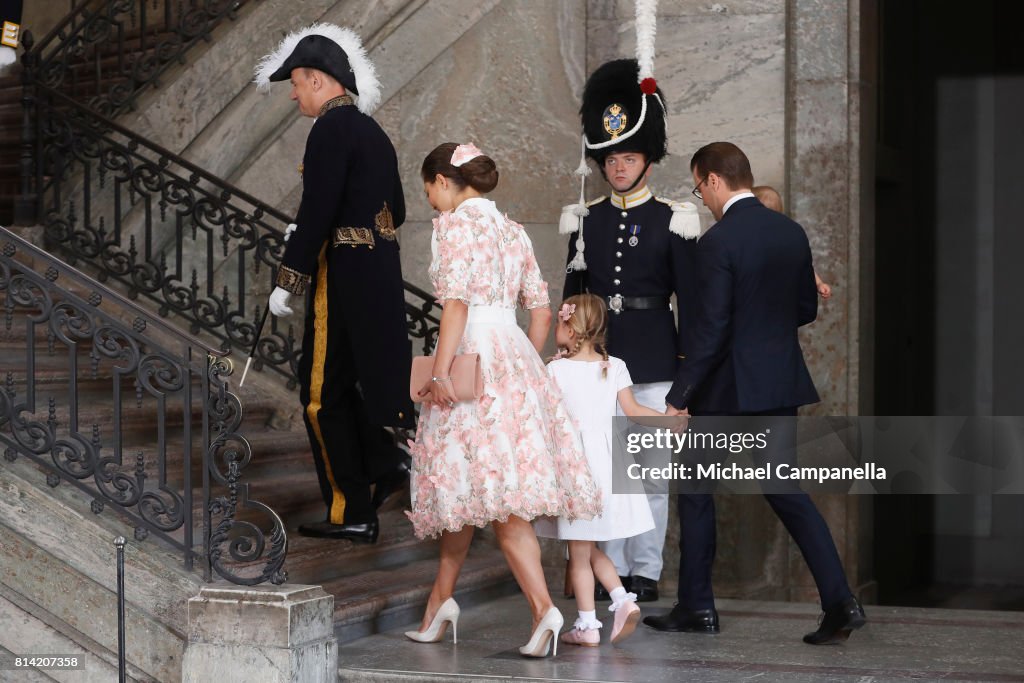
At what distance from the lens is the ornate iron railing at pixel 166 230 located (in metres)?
8.48

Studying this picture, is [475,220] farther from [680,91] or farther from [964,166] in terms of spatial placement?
[964,166]

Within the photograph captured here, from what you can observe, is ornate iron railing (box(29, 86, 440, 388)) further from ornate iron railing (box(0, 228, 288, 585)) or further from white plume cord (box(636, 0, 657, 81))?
ornate iron railing (box(0, 228, 288, 585))

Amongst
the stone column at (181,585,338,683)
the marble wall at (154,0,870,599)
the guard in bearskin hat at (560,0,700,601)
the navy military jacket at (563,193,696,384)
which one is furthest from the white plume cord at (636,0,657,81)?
the stone column at (181,585,338,683)

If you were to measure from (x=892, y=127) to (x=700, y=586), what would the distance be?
415 cm

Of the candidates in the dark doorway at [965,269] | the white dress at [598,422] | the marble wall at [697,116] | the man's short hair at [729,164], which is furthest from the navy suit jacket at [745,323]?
the dark doorway at [965,269]

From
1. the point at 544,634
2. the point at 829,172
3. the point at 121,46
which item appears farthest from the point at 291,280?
the point at 121,46

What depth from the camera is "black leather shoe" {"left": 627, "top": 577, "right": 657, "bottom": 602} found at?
291 inches

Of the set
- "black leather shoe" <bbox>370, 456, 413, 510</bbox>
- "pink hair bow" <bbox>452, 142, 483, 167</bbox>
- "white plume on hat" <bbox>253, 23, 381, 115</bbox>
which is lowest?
"black leather shoe" <bbox>370, 456, 413, 510</bbox>

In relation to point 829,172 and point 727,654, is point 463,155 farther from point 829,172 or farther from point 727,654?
point 829,172

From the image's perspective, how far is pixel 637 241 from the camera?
7039mm

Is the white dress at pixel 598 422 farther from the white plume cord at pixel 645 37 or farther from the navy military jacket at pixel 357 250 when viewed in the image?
the white plume cord at pixel 645 37

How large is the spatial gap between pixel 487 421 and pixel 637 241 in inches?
62.5

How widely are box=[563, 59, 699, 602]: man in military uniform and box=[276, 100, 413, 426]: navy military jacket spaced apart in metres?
1.07

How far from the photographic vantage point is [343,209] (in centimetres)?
649
